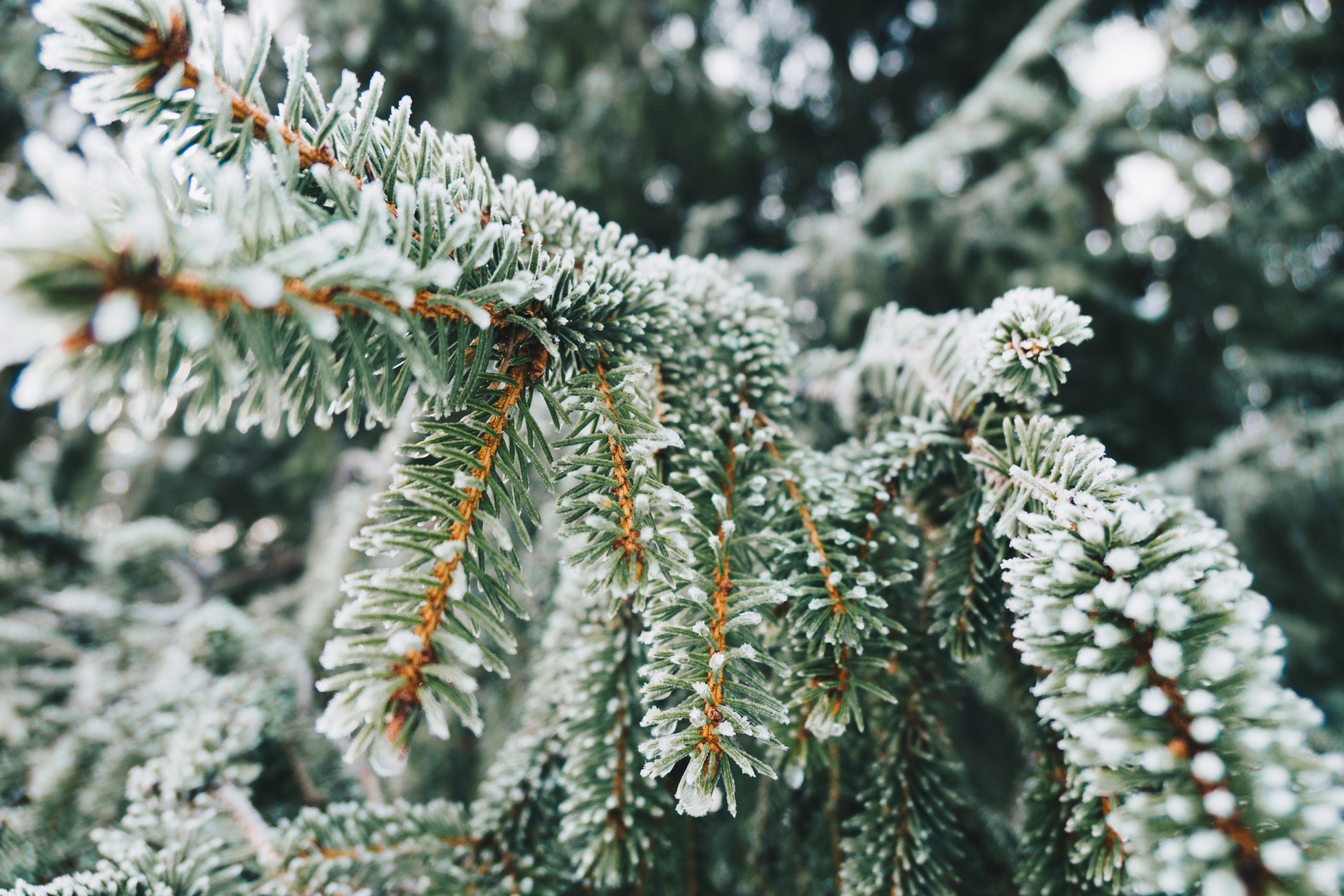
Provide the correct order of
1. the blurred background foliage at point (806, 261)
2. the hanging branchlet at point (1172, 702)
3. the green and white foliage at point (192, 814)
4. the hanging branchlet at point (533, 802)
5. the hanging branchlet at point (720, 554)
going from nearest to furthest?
the hanging branchlet at point (1172, 702) < the hanging branchlet at point (720, 554) < the green and white foliage at point (192, 814) < the hanging branchlet at point (533, 802) < the blurred background foliage at point (806, 261)

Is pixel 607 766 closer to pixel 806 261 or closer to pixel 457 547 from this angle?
pixel 457 547

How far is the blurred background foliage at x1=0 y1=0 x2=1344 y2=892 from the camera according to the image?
1362mm

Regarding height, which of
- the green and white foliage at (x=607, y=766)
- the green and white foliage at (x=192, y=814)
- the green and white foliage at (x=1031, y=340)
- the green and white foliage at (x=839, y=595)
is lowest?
the green and white foliage at (x=192, y=814)

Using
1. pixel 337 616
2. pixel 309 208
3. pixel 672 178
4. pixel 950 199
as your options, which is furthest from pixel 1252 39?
pixel 337 616

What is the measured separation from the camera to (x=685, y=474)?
64 centimetres

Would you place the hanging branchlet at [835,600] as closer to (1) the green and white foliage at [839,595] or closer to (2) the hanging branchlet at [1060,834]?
(1) the green and white foliage at [839,595]

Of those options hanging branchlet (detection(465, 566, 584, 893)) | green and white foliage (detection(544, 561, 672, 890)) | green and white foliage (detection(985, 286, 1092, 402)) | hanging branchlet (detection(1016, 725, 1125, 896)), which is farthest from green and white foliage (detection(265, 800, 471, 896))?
green and white foliage (detection(985, 286, 1092, 402))

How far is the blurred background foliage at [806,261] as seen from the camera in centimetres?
136

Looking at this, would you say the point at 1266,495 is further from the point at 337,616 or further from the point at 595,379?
the point at 337,616

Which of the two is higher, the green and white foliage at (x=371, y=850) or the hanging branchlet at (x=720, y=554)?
the hanging branchlet at (x=720, y=554)

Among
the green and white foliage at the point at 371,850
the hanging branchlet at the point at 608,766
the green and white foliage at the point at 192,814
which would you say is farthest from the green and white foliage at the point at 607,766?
the green and white foliage at the point at 192,814

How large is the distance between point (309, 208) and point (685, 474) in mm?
385

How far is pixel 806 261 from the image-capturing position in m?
1.80

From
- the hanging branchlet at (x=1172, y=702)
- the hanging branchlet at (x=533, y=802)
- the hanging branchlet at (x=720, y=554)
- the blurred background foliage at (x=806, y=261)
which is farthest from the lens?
the blurred background foliage at (x=806, y=261)
